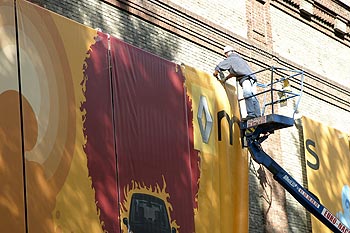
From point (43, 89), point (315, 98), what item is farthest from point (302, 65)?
point (43, 89)

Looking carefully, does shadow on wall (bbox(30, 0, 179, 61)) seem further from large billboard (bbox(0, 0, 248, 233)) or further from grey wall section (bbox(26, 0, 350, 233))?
large billboard (bbox(0, 0, 248, 233))

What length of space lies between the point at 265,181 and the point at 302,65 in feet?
11.9

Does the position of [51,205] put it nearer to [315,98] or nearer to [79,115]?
[79,115]

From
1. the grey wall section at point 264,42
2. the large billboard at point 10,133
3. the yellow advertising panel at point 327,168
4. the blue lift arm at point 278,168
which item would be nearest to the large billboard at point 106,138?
the large billboard at point 10,133

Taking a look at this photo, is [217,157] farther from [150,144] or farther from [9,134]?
[9,134]

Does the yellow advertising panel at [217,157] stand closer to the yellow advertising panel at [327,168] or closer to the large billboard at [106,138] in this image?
the large billboard at [106,138]

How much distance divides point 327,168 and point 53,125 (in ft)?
26.1

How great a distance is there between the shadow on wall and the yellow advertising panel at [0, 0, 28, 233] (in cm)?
182

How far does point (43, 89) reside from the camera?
10992 mm

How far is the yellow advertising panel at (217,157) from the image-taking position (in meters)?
13.4

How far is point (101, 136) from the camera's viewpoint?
1161 centimetres

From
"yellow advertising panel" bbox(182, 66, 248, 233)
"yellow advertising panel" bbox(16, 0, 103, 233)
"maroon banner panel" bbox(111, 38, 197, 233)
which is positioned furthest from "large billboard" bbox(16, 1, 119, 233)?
"yellow advertising panel" bbox(182, 66, 248, 233)

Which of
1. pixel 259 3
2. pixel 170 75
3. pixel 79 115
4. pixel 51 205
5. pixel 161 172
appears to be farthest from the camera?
pixel 259 3

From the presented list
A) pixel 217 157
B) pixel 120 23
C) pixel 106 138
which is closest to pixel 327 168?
pixel 217 157
